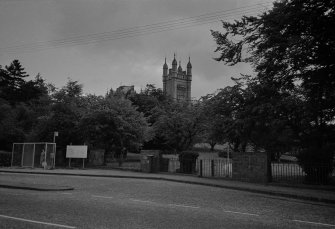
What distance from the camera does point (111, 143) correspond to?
36.0 metres

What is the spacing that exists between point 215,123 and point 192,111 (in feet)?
34.3

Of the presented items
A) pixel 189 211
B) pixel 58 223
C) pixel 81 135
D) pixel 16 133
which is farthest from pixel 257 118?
pixel 16 133

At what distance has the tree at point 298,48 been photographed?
15523 mm

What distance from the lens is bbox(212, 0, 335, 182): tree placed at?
15.5m

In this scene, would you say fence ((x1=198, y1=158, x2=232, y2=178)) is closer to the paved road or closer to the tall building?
the paved road

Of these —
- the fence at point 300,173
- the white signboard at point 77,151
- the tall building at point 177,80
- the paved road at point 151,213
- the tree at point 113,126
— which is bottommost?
the paved road at point 151,213

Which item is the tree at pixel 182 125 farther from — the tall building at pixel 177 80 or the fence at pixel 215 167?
the tall building at pixel 177 80

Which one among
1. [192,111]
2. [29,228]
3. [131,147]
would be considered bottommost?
[29,228]

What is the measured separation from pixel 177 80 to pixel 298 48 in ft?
494

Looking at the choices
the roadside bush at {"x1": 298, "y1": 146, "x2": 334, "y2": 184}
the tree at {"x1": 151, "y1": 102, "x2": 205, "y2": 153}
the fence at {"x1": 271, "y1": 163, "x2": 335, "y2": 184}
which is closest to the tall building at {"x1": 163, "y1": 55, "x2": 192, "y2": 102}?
the tree at {"x1": 151, "y1": 102, "x2": 205, "y2": 153}

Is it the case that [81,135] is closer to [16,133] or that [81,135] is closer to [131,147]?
[131,147]

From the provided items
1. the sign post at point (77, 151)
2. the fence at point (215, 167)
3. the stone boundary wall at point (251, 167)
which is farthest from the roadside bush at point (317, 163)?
the sign post at point (77, 151)

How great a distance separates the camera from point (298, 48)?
16.4 meters

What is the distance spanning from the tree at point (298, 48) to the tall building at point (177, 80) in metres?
142
